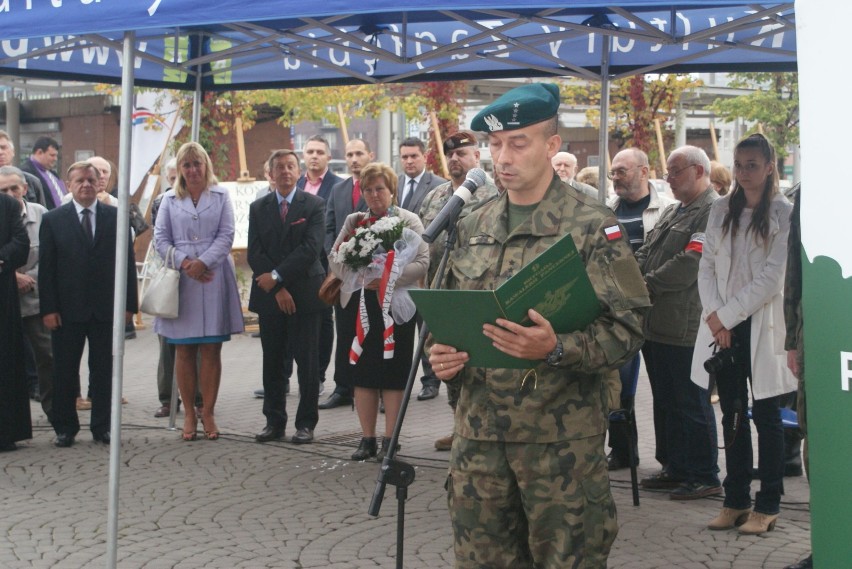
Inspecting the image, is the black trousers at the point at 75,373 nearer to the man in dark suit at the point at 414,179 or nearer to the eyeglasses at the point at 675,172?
the man in dark suit at the point at 414,179

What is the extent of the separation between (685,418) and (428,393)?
3755mm

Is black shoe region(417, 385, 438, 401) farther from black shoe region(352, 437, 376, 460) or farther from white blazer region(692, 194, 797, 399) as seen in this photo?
white blazer region(692, 194, 797, 399)

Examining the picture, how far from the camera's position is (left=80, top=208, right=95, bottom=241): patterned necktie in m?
8.08

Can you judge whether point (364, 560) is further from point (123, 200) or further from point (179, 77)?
point (179, 77)

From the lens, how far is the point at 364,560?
540 cm

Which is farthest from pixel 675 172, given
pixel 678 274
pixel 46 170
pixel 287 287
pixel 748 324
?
pixel 46 170

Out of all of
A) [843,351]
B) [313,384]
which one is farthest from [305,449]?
[843,351]

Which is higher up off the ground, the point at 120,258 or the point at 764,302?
the point at 120,258

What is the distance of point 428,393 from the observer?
9891 millimetres

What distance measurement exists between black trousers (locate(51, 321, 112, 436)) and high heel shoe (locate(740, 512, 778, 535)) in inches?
186

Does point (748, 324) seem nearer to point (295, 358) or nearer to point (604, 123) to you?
point (604, 123)

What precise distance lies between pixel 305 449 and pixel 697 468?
9.57 feet

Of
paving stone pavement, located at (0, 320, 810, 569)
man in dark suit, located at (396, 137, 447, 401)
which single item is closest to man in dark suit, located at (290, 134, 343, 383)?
man in dark suit, located at (396, 137, 447, 401)

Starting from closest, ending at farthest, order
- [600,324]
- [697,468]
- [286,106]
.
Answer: [600,324] → [697,468] → [286,106]
